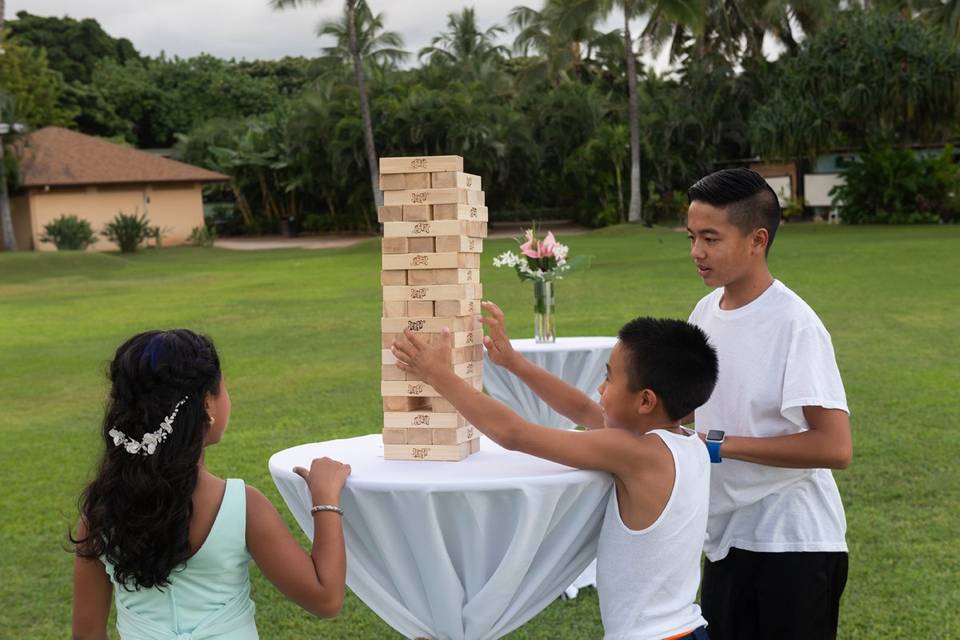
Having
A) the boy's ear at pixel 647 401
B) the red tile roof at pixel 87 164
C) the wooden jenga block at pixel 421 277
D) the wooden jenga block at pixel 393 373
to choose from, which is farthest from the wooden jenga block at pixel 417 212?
the red tile roof at pixel 87 164

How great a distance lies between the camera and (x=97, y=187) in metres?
39.7

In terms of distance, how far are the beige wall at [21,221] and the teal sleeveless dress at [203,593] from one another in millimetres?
39100

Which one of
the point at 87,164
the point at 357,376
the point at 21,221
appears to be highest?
the point at 87,164

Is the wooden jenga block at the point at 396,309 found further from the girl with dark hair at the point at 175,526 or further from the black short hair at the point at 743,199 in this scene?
the black short hair at the point at 743,199

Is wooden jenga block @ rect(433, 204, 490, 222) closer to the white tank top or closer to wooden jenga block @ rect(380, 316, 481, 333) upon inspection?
wooden jenga block @ rect(380, 316, 481, 333)

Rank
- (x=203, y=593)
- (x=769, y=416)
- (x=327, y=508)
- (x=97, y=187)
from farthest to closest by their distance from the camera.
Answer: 1. (x=97, y=187)
2. (x=769, y=416)
3. (x=327, y=508)
4. (x=203, y=593)

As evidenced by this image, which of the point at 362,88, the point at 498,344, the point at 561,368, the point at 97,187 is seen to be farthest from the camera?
the point at 97,187

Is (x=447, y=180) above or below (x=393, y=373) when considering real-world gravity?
above

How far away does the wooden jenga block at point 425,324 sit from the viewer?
267 centimetres

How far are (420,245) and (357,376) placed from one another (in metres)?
7.93

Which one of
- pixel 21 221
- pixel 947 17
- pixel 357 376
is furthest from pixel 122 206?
pixel 357 376

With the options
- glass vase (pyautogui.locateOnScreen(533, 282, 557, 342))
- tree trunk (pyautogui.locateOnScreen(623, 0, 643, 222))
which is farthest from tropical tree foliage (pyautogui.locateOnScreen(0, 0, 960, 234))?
glass vase (pyautogui.locateOnScreen(533, 282, 557, 342))

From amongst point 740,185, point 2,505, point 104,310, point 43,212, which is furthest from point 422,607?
point 43,212

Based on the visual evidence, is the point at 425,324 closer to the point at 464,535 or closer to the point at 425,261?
the point at 425,261
